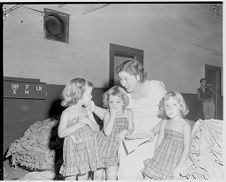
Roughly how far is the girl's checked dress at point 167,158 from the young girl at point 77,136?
434 mm

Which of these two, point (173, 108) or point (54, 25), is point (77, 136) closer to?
point (173, 108)

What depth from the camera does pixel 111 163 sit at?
2.23 metres

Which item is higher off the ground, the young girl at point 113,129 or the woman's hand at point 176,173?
the young girl at point 113,129

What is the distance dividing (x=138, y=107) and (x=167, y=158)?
637 mm

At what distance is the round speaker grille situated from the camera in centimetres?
500

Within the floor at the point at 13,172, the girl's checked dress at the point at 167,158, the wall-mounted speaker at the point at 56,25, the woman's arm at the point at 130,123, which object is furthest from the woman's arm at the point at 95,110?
the wall-mounted speaker at the point at 56,25

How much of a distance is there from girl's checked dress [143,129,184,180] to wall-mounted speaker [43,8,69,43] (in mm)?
3601

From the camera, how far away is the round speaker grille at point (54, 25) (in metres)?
5.00

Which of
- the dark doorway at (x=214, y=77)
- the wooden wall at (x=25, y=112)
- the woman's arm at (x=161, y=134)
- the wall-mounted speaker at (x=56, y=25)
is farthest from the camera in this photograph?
the dark doorway at (x=214, y=77)

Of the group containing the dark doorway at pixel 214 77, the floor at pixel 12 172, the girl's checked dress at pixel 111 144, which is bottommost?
the floor at pixel 12 172

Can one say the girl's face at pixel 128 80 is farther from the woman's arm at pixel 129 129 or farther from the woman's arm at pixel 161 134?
the woman's arm at pixel 161 134

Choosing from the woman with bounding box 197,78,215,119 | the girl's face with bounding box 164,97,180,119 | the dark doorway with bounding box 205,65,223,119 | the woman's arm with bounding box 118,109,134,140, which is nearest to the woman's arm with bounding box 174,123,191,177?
Answer: the girl's face with bounding box 164,97,180,119

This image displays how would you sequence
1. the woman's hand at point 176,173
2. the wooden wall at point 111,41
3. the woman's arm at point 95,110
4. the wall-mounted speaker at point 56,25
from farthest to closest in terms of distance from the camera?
the wall-mounted speaker at point 56,25 < the wooden wall at point 111,41 < the woman's arm at point 95,110 < the woman's hand at point 176,173

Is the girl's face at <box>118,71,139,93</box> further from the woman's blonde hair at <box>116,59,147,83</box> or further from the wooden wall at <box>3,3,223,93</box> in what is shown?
the wooden wall at <box>3,3,223,93</box>
